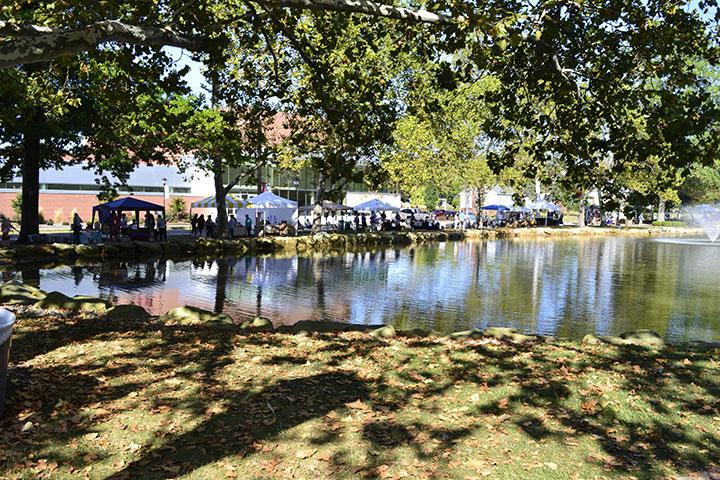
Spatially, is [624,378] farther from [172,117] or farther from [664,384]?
[172,117]

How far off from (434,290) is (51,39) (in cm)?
1389

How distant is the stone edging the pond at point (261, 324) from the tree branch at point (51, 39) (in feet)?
14.8

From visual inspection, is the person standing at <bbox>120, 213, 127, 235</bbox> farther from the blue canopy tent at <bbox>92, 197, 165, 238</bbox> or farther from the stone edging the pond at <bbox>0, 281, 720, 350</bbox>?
the stone edging the pond at <bbox>0, 281, 720, 350</bbox>

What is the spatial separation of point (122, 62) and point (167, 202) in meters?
45.3

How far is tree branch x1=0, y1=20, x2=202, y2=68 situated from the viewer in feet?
14.9

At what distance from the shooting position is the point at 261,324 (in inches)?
358

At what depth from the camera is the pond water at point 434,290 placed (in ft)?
42.8

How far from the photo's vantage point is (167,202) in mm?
50500

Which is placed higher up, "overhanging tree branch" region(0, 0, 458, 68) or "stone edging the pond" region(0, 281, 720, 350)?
"overhanging tree branch" region(0, 0, 458, 68)

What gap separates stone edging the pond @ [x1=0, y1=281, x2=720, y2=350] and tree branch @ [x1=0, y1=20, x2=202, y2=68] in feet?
14.8

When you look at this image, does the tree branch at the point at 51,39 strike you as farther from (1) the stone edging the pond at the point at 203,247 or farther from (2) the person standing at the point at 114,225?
(2) the person standing at the point at 114,225

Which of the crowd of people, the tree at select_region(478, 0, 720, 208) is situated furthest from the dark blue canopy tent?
the tree at select_region(478, 0, 720, 208)

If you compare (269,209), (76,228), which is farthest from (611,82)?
(269,209)

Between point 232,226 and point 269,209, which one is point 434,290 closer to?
point 232,226
